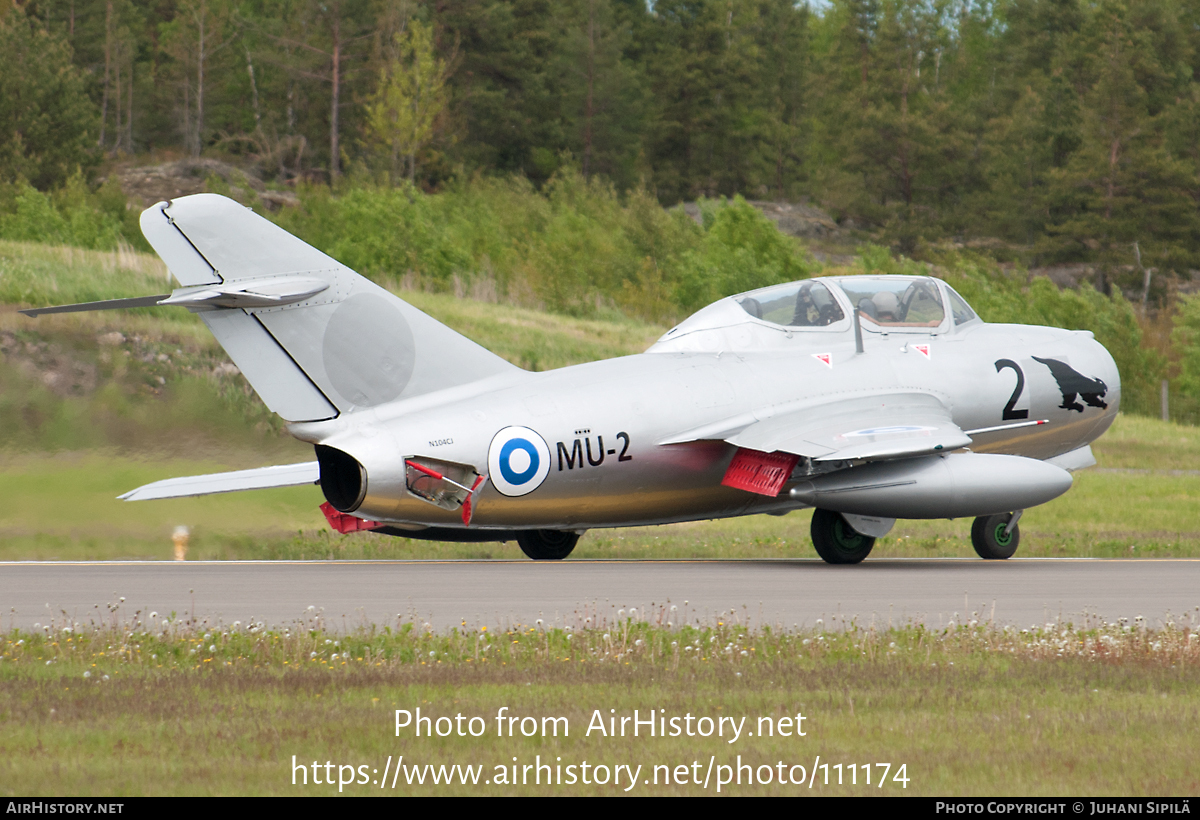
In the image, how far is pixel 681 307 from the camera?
5447cm

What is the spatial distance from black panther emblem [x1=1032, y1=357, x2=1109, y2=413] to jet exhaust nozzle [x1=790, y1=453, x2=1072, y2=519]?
256 cm

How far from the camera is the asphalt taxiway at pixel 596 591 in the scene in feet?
39.4

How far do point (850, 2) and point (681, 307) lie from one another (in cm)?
5960

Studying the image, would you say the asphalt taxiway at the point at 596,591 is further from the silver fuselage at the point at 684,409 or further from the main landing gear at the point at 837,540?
the silver fuselage at the point at 684,409

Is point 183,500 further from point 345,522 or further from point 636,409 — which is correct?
point 636,409

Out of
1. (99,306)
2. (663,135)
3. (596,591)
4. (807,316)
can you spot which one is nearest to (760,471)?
(807,316)

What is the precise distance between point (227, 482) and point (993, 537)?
8.81m

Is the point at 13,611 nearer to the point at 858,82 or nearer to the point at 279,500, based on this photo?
the point at 279,500

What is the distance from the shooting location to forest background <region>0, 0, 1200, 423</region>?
60.5m

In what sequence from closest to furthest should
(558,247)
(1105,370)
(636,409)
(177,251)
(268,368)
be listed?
(177,251), (268,368), (636,409), (1105,370), (558,247)

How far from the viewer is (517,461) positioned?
1518 centimetres

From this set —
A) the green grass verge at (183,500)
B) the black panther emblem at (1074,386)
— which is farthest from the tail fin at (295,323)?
the black panther emblem at (1074,386)

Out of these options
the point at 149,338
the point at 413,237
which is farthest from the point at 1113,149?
the point at 149,338

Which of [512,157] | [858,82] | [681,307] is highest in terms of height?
[858,82]
